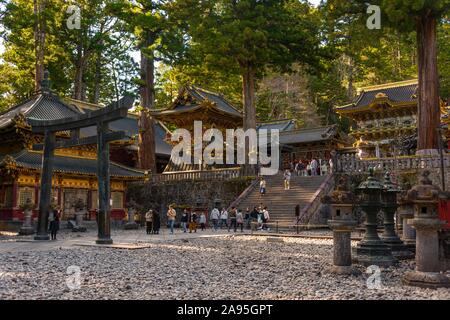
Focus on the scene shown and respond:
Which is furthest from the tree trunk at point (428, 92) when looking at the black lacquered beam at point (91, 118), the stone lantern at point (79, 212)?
the stone lantern at point (79, 212)

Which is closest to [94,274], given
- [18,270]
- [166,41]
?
[18,270]

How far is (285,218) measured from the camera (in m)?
24.0

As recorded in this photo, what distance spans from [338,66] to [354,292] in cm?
4905

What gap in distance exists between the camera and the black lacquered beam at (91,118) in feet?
51.5

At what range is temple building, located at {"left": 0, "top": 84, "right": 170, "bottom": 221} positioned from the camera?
81.7ft

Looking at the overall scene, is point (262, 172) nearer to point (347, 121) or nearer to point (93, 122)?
point (93, 122)

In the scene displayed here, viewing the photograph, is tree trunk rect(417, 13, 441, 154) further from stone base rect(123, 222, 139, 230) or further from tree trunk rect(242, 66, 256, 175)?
stone base rect(123, 222, 139, 230)

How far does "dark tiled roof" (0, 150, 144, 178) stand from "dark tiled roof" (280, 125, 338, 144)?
17.0m

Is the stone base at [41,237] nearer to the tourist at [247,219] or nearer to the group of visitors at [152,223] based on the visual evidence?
the group of visitors at [152,223]

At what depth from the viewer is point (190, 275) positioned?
934cm

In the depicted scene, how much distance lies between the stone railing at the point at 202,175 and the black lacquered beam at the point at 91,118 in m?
14.6

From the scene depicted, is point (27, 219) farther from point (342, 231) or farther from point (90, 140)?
point (342, 231)

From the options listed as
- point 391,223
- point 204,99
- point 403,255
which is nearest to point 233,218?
point 391,223

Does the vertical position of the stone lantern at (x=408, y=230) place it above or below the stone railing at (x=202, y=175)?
below
